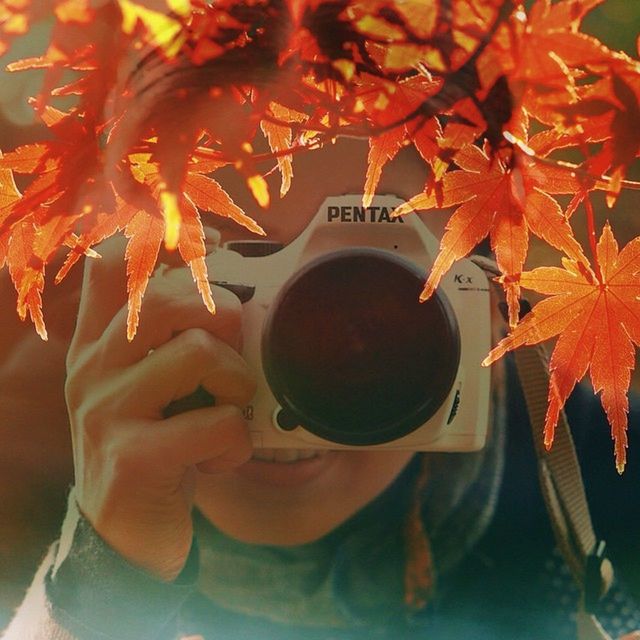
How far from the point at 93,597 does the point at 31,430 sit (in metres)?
0.12

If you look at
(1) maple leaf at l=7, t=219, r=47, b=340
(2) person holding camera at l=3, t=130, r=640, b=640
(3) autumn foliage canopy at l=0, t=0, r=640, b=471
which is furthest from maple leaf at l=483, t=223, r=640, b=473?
(1) maple leaf at l=7, t=219, r=47, b=340

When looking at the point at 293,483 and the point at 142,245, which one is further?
the point at 293,483

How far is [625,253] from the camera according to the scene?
360 mm

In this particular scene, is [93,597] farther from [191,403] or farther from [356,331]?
[356,331]

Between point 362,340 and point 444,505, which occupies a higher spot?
point 362,340

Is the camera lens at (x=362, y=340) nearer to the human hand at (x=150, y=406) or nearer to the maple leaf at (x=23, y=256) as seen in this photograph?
the human hand at (x=150, y=406)

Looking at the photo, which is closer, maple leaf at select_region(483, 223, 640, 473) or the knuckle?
maple leaf at select_region(483, 223, 640, 473)

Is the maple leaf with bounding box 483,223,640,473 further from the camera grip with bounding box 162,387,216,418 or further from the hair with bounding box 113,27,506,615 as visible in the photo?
the camera grip with bounding box 162,387,216,418

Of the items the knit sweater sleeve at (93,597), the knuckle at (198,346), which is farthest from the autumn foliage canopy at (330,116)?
the knit sweater sleeve at (93,597)

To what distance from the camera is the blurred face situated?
1.56 ft

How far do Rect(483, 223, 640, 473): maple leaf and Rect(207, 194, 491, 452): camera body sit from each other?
0.26 feet

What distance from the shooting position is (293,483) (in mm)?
495

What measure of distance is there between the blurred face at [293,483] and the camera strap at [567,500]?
0.10 metres

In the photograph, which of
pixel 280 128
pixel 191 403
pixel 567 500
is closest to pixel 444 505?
pixel 567 500
